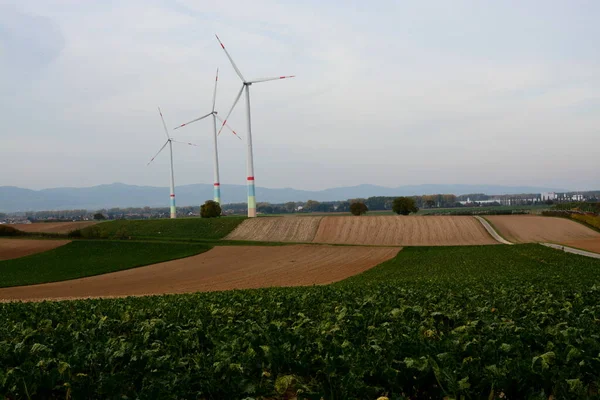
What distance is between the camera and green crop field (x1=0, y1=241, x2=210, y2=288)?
48.2m

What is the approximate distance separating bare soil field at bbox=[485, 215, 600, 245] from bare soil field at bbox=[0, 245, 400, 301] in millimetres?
27434

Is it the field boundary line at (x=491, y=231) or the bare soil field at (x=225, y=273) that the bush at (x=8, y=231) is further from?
the field boundary line at (x=491, y=231)

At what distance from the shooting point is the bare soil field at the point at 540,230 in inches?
3063

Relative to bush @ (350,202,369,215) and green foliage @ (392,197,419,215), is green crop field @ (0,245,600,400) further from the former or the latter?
bush @ (350,202,369,215)

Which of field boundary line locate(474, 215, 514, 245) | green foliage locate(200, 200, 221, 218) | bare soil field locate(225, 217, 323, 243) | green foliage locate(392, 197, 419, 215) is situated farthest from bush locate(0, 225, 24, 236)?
field boundary line locate(474, 215, 514, 245)

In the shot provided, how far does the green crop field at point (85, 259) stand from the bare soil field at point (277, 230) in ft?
55.9

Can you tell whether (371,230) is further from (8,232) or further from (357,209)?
(8,232)

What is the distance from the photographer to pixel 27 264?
179 ft

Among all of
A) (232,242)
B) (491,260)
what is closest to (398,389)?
(491,260)

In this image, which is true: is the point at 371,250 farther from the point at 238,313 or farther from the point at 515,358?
the point at 515,358

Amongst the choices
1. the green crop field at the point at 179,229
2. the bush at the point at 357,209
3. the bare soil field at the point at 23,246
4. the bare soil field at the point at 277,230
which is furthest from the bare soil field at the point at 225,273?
the bush at the point at 357,209

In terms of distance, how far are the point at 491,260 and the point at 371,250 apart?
21.1 metres

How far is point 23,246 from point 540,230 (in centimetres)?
8036

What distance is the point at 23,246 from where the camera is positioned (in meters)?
67.8
